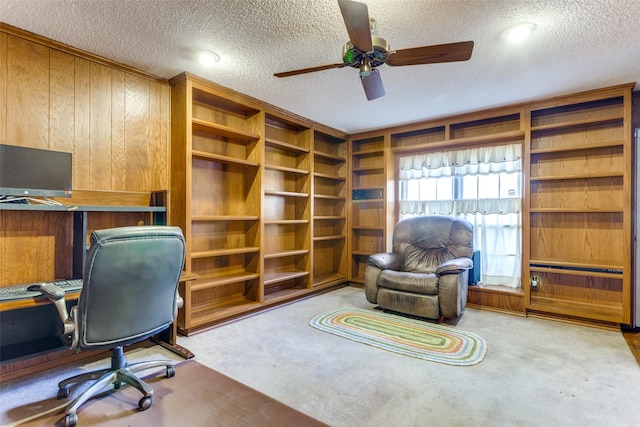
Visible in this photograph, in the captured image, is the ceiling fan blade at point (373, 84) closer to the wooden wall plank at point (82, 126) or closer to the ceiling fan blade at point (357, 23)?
the ceiling fan blade at point (357, 23)

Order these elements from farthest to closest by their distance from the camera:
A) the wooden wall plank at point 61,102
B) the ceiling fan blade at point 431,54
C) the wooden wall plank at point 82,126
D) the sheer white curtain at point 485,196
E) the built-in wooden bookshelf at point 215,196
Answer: the sheer white curtain at point 485,196 → the built-in wooden bookshelf at point 215,196 → the wooden wall plank at point 82,126 → the wooden wall plank at point 61,102 → the ceiling fan blade at point 431,54

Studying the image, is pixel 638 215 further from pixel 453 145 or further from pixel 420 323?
pixel 420 323

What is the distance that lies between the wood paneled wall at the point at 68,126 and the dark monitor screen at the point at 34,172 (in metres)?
0.20

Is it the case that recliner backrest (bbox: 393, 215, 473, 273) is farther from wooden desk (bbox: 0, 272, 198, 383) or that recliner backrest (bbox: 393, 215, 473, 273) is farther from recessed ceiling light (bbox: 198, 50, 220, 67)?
recessed ceiling light (bbox: 198, 50, 220, 67)

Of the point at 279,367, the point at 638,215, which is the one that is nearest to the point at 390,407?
the point at 279,367

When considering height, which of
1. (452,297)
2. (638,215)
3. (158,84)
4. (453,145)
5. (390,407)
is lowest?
(390,407)

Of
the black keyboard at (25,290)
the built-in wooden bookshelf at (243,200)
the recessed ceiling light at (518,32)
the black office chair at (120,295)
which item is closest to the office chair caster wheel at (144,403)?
the black office chair at (120,295)

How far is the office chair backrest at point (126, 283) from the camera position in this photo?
5.36 ft

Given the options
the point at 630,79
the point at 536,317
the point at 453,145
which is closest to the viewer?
the point at 630,79

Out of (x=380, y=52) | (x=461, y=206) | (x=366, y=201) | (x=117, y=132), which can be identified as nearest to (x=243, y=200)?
(x=117, y=132)

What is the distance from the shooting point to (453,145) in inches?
171

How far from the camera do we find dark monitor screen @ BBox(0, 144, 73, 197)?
83.5 inches

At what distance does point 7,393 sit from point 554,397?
337cm

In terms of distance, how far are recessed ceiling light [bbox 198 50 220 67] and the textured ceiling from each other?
7 cm
